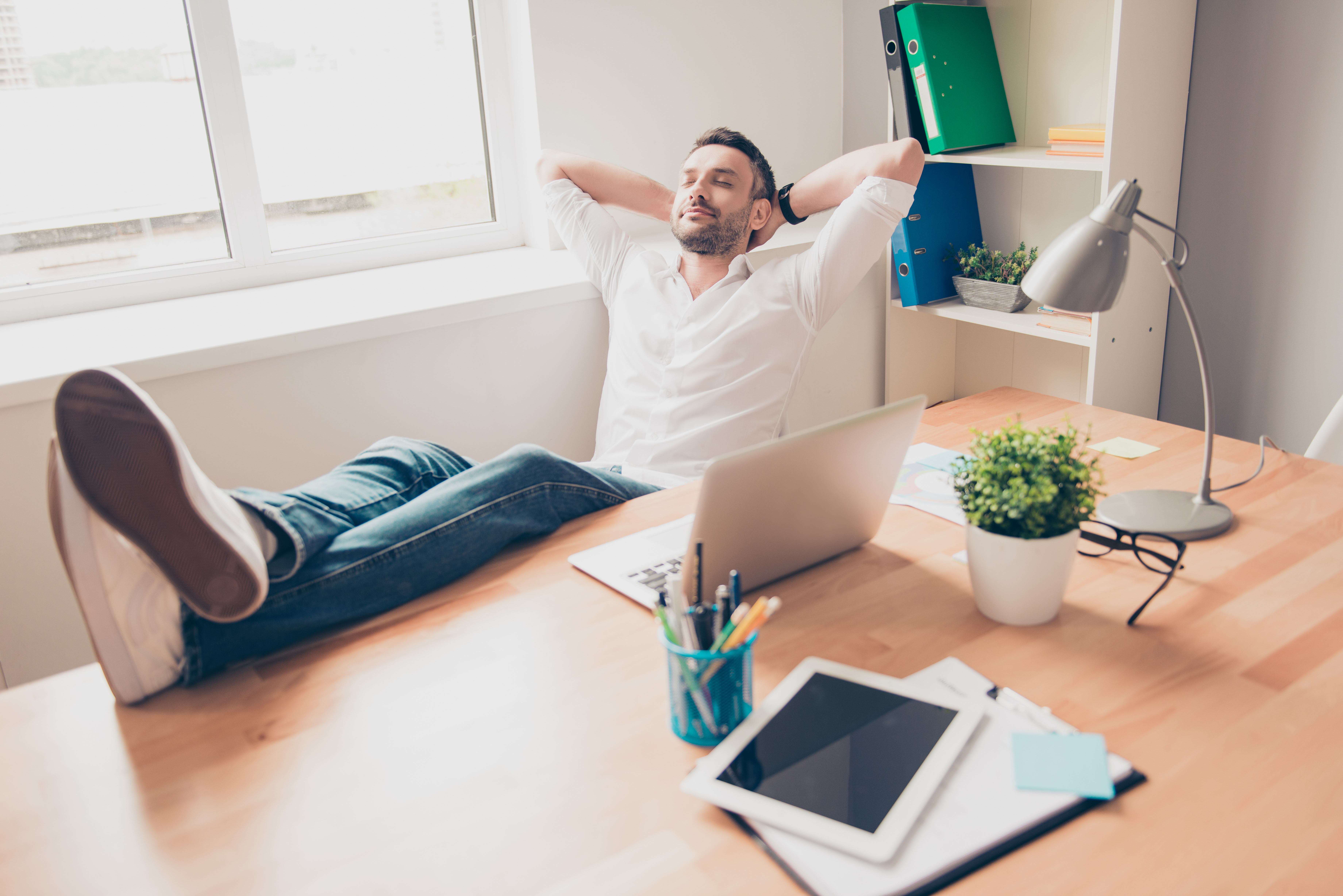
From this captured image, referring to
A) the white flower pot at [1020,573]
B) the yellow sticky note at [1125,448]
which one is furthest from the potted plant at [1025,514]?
the yellow sticky note at [1125,448]

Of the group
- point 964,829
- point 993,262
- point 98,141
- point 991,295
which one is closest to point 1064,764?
point 964,829

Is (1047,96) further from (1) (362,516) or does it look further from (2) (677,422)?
(1) (362,516)

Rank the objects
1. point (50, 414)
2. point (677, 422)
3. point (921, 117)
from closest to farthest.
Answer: point (50, 414), point (677, 422), point (921, 117)

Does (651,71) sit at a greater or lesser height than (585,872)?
greater

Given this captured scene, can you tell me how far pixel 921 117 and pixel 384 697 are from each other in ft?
6.59

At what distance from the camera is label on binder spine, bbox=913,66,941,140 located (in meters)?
2.33

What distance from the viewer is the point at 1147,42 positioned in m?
2.02

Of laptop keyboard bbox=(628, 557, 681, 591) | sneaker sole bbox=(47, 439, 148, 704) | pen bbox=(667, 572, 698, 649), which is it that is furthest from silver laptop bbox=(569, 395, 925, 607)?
sneaker sole bbox=(47, 439, 148, 704)

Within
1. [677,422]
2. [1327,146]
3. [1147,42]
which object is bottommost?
[677,422]

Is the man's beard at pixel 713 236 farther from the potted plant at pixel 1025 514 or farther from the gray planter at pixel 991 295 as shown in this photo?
the potted plant at pixel 1025 514

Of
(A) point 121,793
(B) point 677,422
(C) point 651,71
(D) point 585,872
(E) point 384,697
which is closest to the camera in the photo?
(D) point 585,872

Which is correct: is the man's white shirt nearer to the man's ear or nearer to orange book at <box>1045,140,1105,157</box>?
the man's ear

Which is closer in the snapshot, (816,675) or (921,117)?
(816,675)

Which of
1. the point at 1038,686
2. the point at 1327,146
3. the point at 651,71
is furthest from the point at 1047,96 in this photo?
the point at 1038,686
